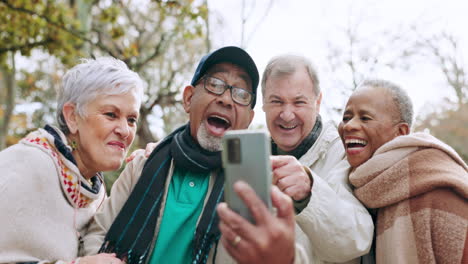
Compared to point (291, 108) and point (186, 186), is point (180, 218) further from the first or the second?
point (291, 108)

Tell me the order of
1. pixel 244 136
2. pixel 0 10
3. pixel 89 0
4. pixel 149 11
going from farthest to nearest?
1. pixel 149 11
2. pixel 89 0
3. pixel 0 10
4. pixel 244 136

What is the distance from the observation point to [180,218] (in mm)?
2096

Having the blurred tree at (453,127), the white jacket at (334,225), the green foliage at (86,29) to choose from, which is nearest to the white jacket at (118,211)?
the white jacket at (334,225)

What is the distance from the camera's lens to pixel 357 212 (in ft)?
5.65

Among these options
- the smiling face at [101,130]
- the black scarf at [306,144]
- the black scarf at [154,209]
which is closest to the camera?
the black scarf at [154,209]

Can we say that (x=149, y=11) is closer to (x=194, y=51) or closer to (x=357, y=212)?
(x=194, y=51)

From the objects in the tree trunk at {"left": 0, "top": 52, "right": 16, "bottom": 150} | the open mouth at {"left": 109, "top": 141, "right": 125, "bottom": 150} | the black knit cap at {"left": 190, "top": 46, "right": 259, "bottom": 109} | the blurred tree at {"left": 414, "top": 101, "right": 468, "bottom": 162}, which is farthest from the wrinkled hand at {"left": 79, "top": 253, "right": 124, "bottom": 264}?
the blurred tree at {"left": 414, "top": 101, "right": 468, "bottom": 162}

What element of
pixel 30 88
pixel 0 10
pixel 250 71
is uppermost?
pixel 0 10

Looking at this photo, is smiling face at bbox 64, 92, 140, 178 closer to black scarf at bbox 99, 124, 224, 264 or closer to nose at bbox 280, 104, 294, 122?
black scarf at bbox 99, 124, 224, 264

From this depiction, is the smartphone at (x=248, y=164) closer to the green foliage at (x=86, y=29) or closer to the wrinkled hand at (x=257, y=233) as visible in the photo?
the wrinkled hand at (x=257, y=233)

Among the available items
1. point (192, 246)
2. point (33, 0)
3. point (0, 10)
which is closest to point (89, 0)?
point (33, 0)

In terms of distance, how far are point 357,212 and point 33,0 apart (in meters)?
8.06

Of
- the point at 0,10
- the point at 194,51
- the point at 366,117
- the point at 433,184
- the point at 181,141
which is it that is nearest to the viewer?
the point at 433,184

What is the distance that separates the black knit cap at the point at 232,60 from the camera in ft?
7.79
